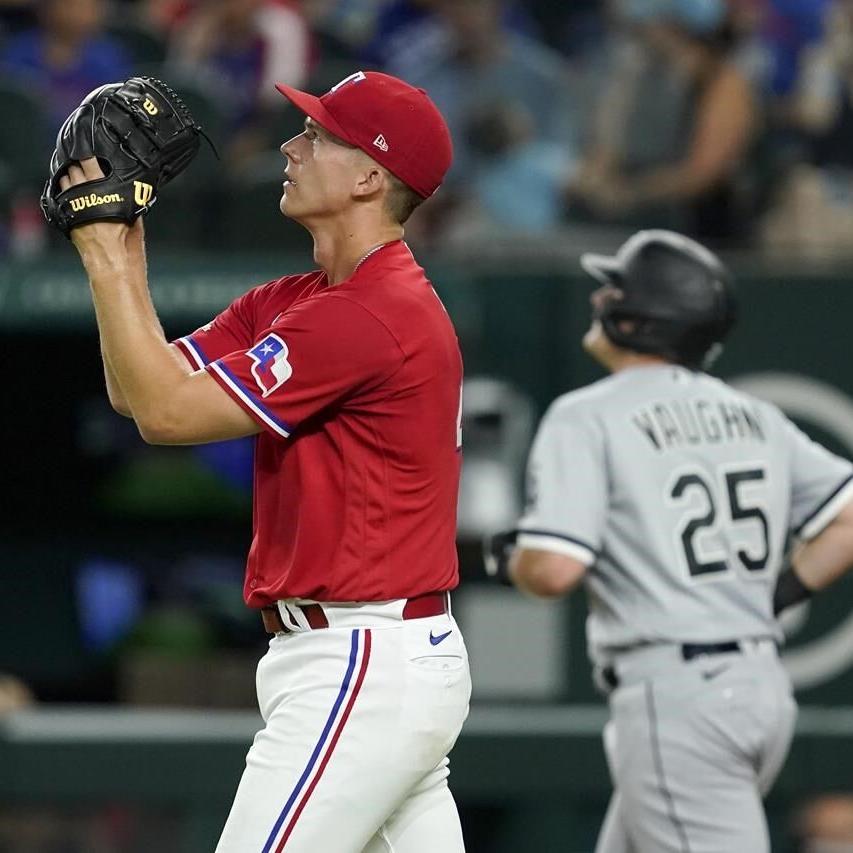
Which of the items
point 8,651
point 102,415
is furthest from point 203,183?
point 8,651

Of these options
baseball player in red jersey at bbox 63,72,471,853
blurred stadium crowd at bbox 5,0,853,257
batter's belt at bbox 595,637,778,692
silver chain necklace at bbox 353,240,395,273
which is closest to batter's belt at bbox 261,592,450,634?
baseball player in red jersey at bbox 63,72,471,853

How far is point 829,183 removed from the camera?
7527 mm

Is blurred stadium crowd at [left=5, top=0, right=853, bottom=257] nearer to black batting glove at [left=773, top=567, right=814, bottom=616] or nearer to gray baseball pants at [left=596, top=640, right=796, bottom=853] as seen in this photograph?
black batting glove at [left=773, top=567, right=814, bottom=616]

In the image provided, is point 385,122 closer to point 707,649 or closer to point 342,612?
point 342,612

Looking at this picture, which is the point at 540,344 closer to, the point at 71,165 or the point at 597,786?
the point at 597,786

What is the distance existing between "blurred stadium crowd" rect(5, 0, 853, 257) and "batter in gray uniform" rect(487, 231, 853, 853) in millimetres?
2714

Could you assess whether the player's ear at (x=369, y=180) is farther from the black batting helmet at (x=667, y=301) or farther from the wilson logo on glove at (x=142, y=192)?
the black batting helmet at (x=667, y=301)

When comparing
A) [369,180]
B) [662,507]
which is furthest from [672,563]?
[369,180]

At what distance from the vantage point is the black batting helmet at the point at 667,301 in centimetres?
410

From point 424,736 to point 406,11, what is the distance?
6004 millimetres

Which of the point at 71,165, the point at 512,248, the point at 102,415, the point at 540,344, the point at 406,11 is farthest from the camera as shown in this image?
the point at 406,11

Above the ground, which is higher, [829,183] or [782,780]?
[829,183]

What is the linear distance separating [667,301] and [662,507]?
47cm

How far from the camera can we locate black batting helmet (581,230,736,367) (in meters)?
4.10
